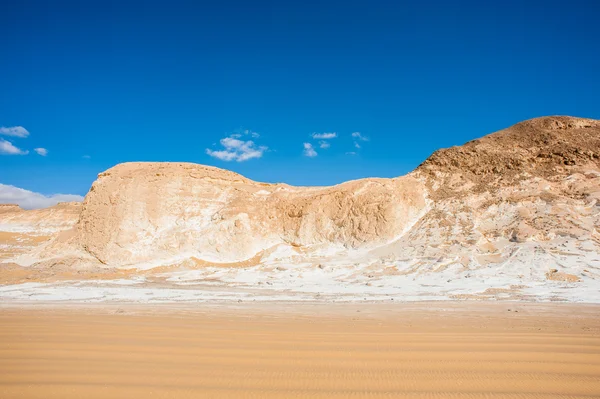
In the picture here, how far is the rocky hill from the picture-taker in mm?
19031

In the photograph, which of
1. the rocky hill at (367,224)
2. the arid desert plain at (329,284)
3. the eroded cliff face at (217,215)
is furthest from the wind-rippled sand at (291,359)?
the eroded cliff face at (217,215)

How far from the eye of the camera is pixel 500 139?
28.9 m

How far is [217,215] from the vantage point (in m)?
26.7

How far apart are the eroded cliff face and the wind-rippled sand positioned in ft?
57.7

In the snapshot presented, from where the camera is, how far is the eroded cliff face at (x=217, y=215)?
24.8 meters

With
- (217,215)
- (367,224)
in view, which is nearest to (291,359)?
(367,224)

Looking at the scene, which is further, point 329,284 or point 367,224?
point 367,224

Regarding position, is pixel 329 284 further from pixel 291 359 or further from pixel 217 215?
pixel 291 359

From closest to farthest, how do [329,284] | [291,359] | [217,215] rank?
[291,359] < [329,284] < [217,215]

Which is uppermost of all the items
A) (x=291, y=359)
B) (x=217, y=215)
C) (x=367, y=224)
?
(x=217, y=215)

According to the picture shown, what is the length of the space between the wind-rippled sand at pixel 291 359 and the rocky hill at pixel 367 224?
10328mm

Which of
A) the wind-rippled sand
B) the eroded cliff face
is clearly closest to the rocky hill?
the eroded cliff face

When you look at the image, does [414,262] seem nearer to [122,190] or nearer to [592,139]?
[592,139]

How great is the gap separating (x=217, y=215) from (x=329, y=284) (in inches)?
445
